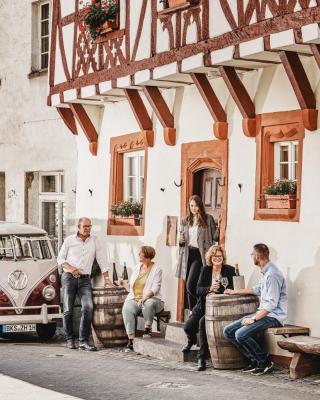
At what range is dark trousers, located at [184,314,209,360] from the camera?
15.0 metres

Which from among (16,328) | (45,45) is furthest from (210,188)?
(45,45)

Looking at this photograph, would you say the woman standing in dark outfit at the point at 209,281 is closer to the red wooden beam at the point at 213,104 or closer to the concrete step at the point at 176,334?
the concrete step at the point at 176,334

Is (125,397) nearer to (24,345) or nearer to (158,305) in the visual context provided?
(158,305)

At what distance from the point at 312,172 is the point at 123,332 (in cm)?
441

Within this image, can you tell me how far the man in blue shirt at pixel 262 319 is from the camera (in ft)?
47.4

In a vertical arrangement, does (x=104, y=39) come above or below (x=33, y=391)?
above

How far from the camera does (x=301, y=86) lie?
14.5m

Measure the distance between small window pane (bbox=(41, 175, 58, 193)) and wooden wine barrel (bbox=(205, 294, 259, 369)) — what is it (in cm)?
976

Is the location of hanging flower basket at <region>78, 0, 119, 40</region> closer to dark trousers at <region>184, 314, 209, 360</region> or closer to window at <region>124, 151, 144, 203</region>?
window at <region>124, 151, 144, 203</region>

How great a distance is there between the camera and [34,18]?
24.6 m

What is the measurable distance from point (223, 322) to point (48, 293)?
4.61 metres

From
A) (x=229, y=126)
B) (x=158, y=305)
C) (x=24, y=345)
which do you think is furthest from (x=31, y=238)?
(x=229, y=126)

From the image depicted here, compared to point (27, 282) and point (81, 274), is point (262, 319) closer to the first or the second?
point (81, 274)

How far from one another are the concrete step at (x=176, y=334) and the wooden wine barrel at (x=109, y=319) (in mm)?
946
